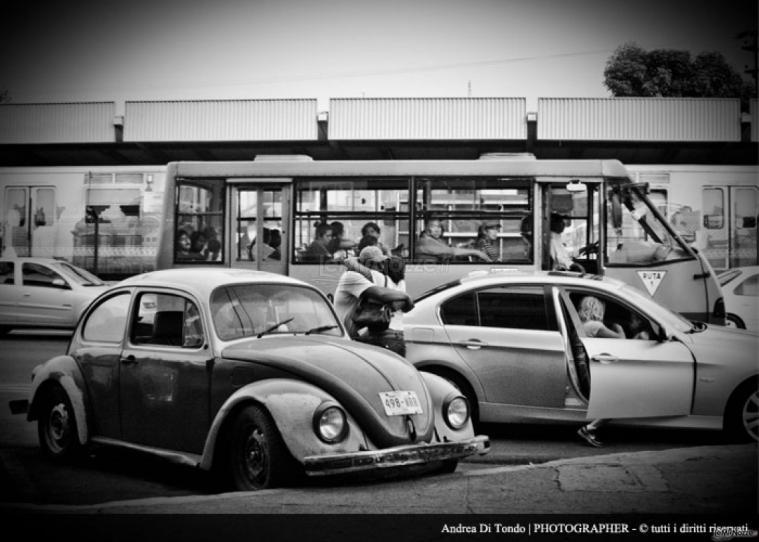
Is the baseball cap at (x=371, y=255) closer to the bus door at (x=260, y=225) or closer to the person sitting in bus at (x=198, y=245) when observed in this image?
the bus door at (x=260, y=225)

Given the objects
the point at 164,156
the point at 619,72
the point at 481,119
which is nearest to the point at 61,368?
the point at 619,72

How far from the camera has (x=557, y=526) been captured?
4844mm

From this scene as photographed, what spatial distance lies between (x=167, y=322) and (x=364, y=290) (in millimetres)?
2367

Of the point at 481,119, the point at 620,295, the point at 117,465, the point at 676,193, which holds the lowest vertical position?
the point at 117,465

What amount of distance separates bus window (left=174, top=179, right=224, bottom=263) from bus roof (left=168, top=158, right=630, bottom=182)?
0.82ft

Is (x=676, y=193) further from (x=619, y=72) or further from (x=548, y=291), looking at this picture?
(x=548, y=291)

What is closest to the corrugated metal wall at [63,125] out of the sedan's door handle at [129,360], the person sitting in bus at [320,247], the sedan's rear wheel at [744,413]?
the person sitting in bus at [320,247]

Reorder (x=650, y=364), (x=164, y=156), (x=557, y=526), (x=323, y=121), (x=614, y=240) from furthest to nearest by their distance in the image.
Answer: (x=164, y=156) < (x=323, y=121) < (x=614, y=240) < (x=650, y=364) < (x=557, y=526)

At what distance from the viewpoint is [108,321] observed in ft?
24.4

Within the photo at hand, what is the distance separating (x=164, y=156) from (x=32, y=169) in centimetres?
297

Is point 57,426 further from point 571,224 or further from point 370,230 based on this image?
point 571,224

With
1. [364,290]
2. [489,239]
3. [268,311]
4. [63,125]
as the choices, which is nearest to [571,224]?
[489,239]

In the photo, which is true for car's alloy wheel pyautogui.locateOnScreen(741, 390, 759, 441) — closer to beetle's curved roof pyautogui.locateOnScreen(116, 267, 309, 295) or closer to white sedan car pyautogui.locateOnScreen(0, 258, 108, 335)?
beetle's curved roof pyautogui.locateOnScreen(116, 267, 309, 295)

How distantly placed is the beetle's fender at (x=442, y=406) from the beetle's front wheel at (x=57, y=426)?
2.79m
